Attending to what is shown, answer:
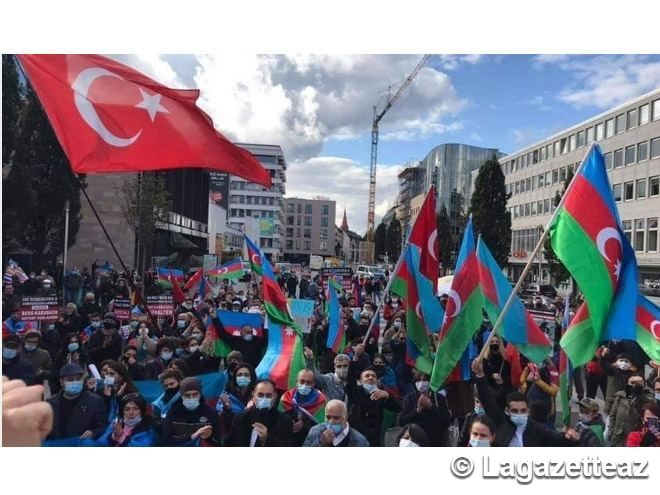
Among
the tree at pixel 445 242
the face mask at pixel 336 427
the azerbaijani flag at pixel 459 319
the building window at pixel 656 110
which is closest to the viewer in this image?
the face mask at pixel 336 427

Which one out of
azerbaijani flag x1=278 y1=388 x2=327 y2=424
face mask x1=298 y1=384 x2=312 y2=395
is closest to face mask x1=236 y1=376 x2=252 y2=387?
A: azerbaijani flag x1=278 y1=388 x2=327 y2=424

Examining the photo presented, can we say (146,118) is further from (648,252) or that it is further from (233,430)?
(648,252)

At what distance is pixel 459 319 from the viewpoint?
21.6ft

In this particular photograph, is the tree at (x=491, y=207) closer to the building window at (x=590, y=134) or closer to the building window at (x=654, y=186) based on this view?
the building window at (x=654, y=186)

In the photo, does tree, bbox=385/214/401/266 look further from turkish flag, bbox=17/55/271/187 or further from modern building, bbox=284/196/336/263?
turkish flag, bbox=17/55/271/187

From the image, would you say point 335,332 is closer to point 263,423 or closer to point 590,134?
point 263,423

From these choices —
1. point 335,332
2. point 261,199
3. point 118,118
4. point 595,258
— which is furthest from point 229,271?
point 261,199

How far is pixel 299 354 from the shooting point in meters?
7.38

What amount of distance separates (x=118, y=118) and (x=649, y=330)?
5.71 m

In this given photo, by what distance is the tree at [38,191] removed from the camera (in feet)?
81.3

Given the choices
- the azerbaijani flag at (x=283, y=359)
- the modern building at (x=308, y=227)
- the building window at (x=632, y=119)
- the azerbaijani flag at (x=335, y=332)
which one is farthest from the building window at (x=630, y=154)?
the modern building at (x=308, y=227)

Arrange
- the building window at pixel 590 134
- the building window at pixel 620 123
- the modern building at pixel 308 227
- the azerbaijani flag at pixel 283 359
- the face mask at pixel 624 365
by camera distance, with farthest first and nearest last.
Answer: the modern building at pixel 308 227
the building window at pixel 590 134
the building window at pixel 620 123
the face mask at pixel 624 365
the azerbaijani flag at pixel 283 359

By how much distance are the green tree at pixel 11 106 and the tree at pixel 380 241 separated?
96.8 metres

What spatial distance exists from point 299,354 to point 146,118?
3.34m
